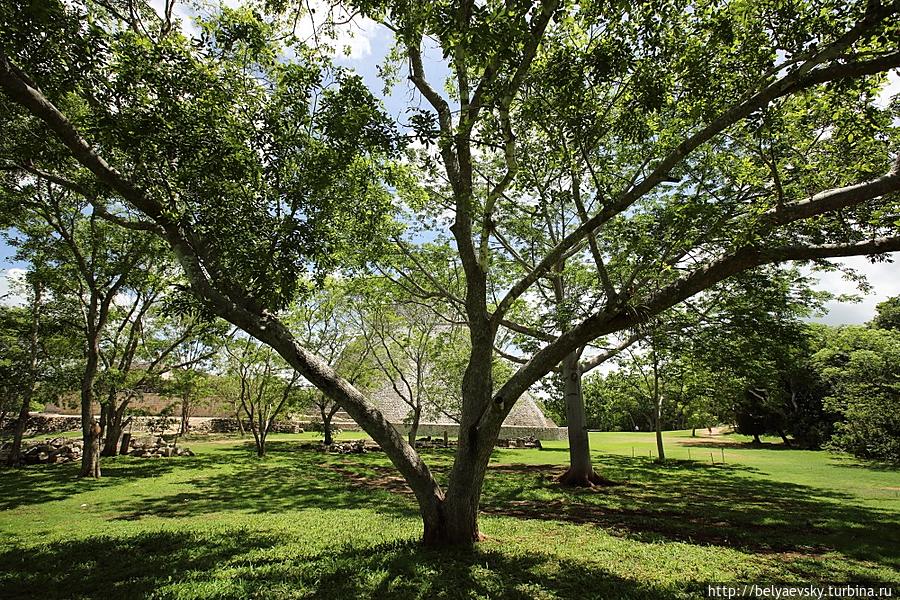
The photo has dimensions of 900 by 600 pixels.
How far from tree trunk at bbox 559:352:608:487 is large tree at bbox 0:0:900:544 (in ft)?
26.8

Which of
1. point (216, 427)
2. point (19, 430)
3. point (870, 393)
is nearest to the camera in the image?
point (19, 430)

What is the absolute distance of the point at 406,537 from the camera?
7.09 m

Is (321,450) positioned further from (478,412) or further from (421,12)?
(421,12)

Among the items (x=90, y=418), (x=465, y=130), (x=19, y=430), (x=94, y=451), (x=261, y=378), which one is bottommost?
(x=94, y=451)

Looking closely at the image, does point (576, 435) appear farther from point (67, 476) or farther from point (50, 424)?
point (50, 424)

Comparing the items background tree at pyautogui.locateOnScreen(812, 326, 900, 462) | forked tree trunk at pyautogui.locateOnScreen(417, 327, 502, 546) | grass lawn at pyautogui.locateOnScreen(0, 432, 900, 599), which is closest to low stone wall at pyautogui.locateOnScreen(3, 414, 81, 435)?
grass lawn at pyautogui.locateOnScreen(0, 432, 900, 599)

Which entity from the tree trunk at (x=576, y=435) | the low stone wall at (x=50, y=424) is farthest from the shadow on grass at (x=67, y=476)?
the low stone wall at (x=50, y=424)

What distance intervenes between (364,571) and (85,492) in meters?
10.8

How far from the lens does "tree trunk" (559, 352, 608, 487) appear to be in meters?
14.4

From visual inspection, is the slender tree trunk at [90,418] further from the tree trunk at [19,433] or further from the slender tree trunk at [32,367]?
the tree trunk at [19,433]

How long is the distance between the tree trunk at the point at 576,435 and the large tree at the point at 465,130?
8.18 m

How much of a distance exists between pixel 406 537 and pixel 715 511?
754cm

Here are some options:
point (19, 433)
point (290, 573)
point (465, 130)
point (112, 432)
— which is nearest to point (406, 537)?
point (290, 573)

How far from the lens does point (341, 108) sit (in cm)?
577
